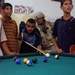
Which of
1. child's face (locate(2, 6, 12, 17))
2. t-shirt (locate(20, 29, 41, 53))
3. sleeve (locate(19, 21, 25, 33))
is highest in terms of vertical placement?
child's face (locate(2, 6, 12, 17))

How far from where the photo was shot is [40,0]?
3.97 meters

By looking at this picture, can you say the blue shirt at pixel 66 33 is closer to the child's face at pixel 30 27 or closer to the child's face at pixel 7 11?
the child's face at pixel 30 27

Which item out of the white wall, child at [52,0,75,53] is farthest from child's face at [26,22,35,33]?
the white wall

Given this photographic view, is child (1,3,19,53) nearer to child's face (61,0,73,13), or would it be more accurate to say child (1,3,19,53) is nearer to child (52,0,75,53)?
child (52,0,75,53)

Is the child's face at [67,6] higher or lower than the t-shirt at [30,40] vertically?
higher

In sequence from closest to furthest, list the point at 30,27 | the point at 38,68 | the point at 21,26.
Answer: the point at 38,68
the point at 30,27
the point at 21,26

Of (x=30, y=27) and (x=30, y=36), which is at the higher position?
(x=30, y=27)

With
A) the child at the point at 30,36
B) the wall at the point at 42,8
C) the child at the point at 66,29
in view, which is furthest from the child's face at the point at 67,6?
the wall at the point at 42,8

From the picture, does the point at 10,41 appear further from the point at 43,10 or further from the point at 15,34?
the point at 43,10

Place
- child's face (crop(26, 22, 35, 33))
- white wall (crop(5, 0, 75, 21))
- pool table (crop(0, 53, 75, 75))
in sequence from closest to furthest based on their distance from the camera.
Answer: pool table (crop(0, 53, 75, 75))
child's face (crop(26, 22, 35, 33))
white wall (crop(5, 0, 75, 21))

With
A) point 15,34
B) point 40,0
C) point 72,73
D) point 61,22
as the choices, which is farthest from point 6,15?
point 72,73

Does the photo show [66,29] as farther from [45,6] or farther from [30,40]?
[45,6]

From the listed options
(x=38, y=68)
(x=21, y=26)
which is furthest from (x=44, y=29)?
(x=38, y=68)

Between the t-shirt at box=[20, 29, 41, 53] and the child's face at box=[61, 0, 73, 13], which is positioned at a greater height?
the child's face at box=[61, 0, 73, 13]
